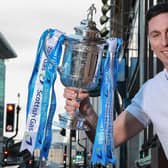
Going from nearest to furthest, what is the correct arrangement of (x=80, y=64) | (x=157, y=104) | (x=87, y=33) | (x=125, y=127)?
(x=157, y=104) → (x=125, y=127) → (x=80, y=64) → (x=87, y=33)

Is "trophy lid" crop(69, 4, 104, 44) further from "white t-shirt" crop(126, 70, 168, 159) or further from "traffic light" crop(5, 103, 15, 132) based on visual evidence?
"traffic light" crop(5, 103, 15, 132)

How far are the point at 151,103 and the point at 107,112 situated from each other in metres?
0.50

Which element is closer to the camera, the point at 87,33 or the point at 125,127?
the point at 125,127

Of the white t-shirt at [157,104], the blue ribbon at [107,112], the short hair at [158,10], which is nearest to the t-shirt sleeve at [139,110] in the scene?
the white t-shirt at [157,104]

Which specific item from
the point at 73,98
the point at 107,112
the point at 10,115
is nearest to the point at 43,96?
the point at 107,112

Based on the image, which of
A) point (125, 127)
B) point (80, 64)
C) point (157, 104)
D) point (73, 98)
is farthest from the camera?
point (80, 64)

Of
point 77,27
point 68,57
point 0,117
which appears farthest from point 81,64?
point 0,117

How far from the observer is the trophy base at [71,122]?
3.35 metres

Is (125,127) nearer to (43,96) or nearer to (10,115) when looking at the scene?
(43,96)

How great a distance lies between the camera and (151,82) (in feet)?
10.2

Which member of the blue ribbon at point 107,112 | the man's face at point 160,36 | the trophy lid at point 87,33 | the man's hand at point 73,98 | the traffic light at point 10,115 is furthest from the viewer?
the traffic light at point 10,115

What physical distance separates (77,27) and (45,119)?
1.90 feet

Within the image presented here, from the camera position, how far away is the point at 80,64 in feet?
11.3

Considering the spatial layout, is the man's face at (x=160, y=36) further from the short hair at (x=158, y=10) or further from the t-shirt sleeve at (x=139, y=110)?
the t-shirt sleeve at (x=139, y=110)
